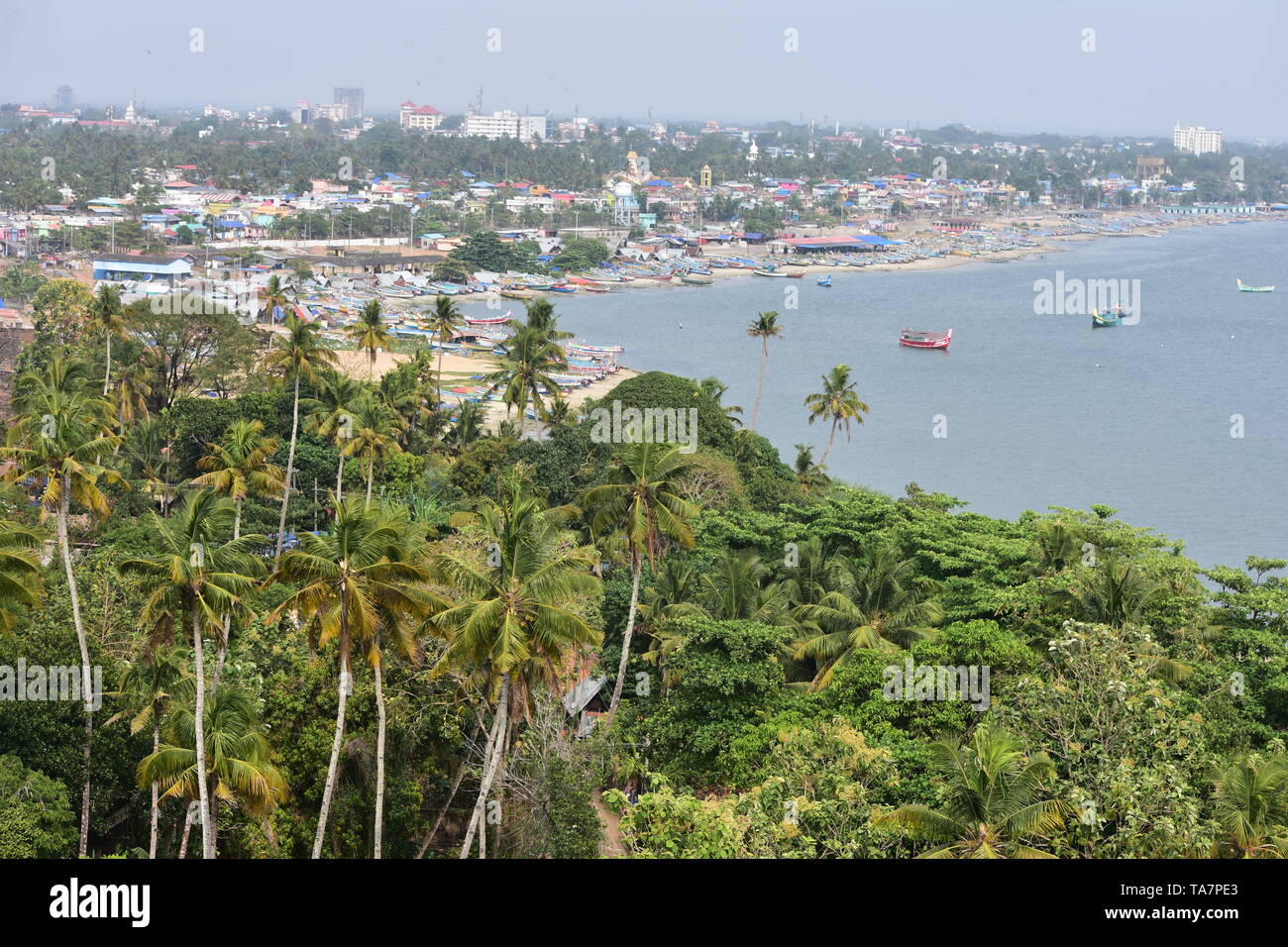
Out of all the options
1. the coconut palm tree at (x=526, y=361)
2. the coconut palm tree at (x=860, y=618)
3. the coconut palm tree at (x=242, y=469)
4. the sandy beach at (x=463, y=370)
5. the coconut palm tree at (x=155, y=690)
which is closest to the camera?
the coconut palm tree at (x=155, y=690)

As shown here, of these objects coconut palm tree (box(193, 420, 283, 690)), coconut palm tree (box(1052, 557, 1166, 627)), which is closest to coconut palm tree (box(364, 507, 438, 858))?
coconut palm tree (box(193, 420, 283, 690))

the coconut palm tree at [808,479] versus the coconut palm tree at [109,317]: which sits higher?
the coconut palm tree at [109,317]

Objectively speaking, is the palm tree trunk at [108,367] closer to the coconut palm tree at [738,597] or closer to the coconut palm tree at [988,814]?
the coconut palm tree at [738,597]

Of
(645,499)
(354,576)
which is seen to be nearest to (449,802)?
(354,576)

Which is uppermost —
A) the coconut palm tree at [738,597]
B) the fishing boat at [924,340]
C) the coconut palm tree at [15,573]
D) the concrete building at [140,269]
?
the concrete building at [140,269]

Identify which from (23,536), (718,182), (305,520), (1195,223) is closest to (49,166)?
(718,182)

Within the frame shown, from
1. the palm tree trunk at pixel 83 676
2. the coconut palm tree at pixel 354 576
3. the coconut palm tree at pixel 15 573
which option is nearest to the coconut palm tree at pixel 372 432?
the palm tree trunk at pixel 83 676

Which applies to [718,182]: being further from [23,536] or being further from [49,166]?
[23,536]
